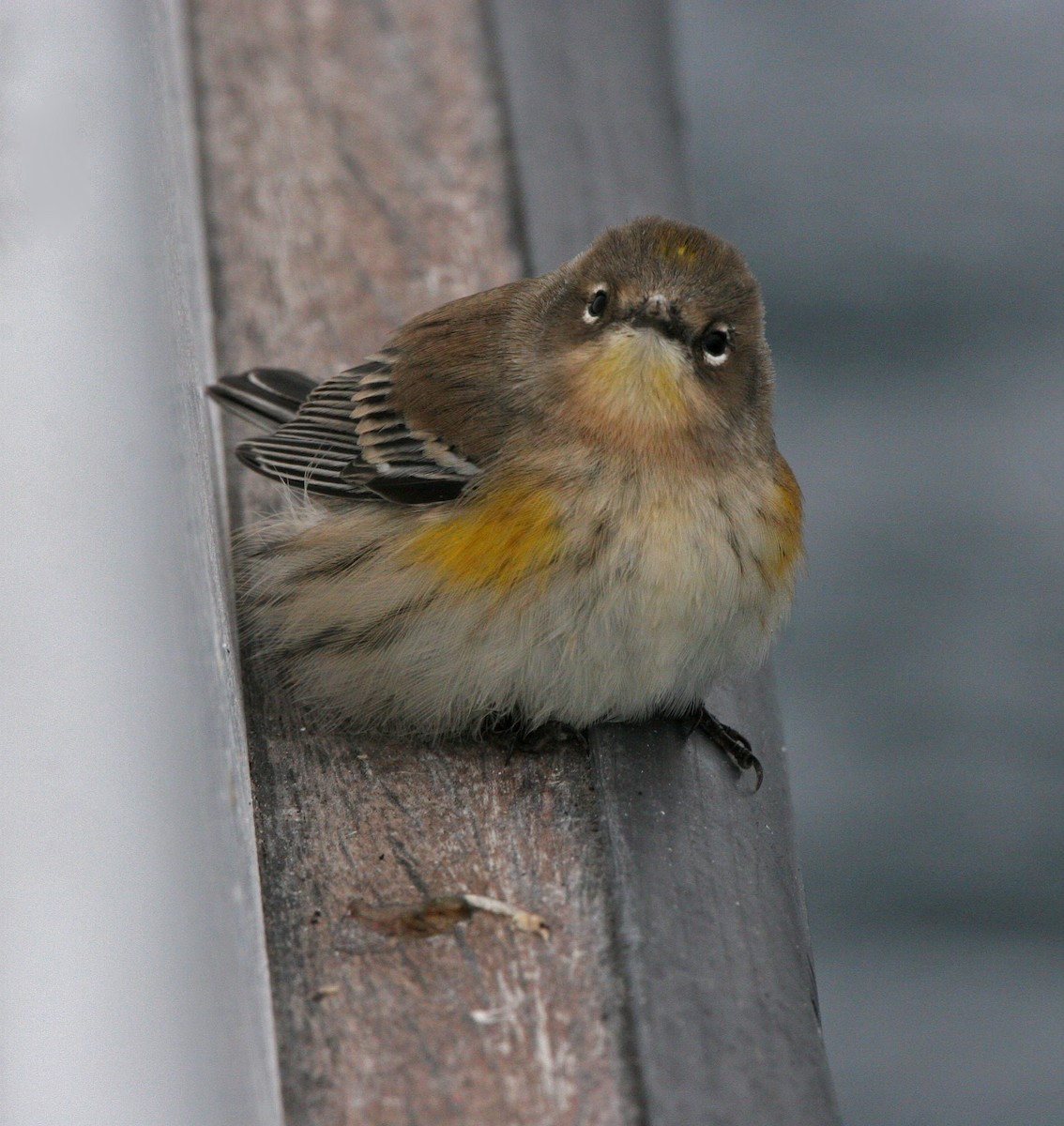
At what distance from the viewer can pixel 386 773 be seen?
305 centimetres

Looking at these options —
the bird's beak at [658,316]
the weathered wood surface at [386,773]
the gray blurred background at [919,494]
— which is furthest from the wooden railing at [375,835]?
the gray blurred background at [919,494]

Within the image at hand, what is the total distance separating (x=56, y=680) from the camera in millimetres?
1728

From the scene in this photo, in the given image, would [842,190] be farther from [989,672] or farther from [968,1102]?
[968,1102]

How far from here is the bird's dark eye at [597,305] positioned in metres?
3.52

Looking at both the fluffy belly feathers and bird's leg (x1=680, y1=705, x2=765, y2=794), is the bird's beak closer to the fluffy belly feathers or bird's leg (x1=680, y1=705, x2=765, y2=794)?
the fluffy belly feathers

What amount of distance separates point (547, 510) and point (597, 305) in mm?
541

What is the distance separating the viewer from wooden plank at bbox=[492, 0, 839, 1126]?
6.99 ft

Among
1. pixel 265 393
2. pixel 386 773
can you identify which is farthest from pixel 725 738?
pixel 265 393

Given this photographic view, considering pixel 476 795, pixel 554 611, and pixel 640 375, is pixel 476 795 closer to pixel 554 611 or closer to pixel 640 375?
pixel 554 611

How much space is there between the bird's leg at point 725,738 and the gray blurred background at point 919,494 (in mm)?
2227

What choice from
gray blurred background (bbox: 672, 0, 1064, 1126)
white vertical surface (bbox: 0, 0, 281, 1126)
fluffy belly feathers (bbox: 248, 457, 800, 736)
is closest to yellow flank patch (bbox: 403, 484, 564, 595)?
fluffy belly feathers (bbox: 248, 457, 800, 736)

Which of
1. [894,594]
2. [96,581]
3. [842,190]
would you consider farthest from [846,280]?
[96,581]

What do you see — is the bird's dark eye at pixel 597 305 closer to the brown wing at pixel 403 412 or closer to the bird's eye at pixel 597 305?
the bird's eye at pixel 597 305

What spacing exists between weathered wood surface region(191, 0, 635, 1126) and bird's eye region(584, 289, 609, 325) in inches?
31.0
